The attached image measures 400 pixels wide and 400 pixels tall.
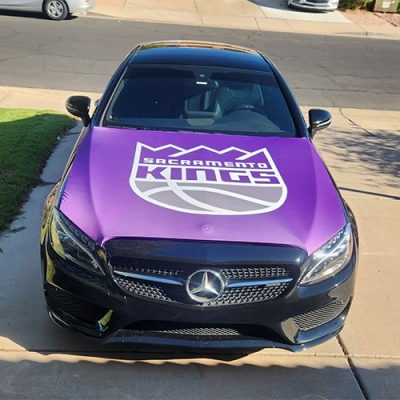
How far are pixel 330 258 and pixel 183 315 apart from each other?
2.95 ft

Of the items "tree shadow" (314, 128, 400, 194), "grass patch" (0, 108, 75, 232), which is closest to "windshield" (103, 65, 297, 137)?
"grass patch" (0, 108, 75, 232)

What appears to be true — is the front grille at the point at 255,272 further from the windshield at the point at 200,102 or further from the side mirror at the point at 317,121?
the side mirror at the point at 317,121

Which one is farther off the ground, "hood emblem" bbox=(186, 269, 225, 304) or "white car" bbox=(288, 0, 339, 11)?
"hood emblem" bbox=(186, 269, 225, 304)

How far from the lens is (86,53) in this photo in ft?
41.6

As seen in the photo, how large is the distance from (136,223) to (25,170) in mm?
3225

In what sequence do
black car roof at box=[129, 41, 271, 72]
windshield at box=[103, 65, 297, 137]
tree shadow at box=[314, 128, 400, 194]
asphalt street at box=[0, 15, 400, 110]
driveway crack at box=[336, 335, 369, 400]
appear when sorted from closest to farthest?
driveway crack at box=[336, 335, 369, 400]
windshield at box=[103, 65, 297, 137]
black car roof at box=[129, 41, 271, 72]
tree shadow at box=[314, 128, 400, 194]
asphalt street at box=[0, 15, 400, 110]

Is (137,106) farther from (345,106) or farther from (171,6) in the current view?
(171,6)

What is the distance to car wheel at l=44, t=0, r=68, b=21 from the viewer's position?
16.2m

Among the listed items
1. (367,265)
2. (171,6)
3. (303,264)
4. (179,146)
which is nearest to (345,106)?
(367,265)

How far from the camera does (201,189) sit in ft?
11.0

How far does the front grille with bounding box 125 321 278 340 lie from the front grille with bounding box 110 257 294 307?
0.58 ft

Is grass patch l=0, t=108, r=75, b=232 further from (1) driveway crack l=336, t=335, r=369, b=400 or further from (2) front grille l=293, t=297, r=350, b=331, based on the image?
(1) driveway crack l=336, t=335, r=369, b=400

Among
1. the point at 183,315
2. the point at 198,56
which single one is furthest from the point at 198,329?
the point at 198,56

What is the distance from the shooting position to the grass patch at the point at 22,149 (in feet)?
16.9
